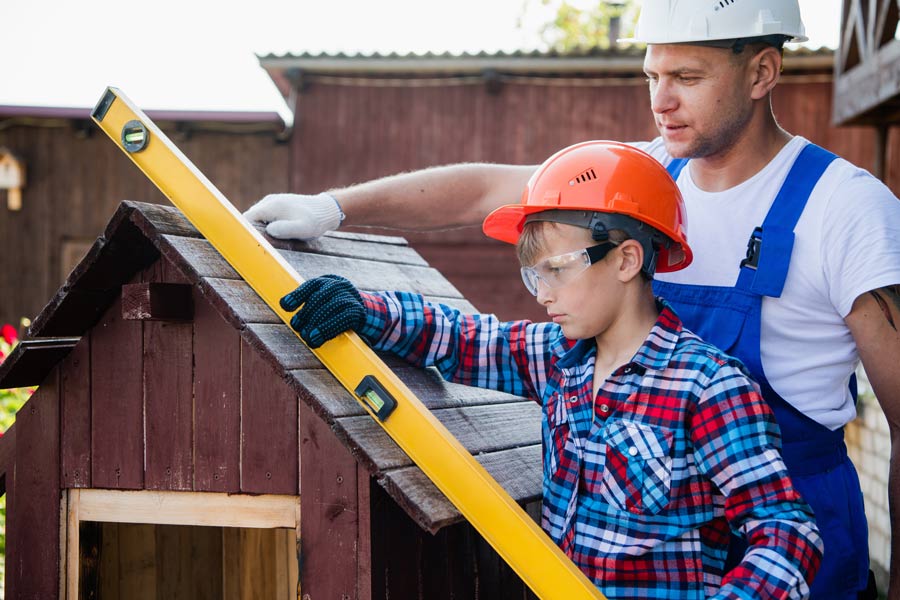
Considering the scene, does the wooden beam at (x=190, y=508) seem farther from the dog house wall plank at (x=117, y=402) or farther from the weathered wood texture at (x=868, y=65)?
the weathered wood texture at (x=868, y=65)

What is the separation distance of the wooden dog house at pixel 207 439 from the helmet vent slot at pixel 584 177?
69 centimetres

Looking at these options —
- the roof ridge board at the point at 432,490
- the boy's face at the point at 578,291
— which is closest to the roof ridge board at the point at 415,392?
the roof ridge board at the point at 432,490

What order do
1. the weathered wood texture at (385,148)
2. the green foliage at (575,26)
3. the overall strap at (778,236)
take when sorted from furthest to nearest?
1. the green foliage at (575,26)
2. the weathered wood texture at (385,148)
3. the overall strap at (778,236)

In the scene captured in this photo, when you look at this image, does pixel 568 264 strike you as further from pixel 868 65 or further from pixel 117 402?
pixel 868 65

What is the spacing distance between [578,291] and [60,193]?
13909 mm

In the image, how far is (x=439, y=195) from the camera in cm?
318

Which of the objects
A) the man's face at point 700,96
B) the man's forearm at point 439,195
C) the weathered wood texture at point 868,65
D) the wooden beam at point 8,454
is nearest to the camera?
the man's face at point 700,96

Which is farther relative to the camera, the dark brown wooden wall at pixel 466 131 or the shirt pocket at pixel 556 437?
the dark brown wooden wall at pixel 466 131

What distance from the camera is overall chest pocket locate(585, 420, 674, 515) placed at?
6.84 feet

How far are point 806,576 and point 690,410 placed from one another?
42 cm

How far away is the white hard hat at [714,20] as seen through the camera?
2.42 meters

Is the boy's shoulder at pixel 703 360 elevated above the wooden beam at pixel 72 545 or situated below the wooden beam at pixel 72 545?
above

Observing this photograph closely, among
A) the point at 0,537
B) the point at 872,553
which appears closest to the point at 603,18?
the point at 872,553

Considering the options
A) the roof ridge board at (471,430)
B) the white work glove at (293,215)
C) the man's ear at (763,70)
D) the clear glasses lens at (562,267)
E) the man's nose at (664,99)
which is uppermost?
the man's ear at (763,70)
